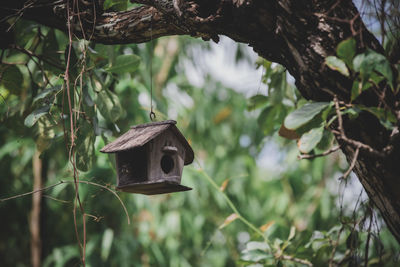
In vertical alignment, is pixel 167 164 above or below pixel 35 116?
below

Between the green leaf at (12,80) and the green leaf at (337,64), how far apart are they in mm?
1283

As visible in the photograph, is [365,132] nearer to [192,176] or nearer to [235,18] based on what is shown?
[235,18]

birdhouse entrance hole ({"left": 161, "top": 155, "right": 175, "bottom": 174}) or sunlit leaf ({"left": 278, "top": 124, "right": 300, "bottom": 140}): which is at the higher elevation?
sunlit leaf ({"left": 278, "top": 124, "right": 300, "bottom": 140})

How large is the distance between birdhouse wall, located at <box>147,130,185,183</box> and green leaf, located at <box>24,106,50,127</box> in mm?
330

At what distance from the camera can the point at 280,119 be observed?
200 cm

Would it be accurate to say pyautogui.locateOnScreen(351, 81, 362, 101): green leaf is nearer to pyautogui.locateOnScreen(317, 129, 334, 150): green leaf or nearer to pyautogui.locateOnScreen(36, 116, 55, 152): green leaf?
pyautogui.locateOnScreen(317, 129, 334, 150): green leaf

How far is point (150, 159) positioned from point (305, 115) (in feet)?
1.75

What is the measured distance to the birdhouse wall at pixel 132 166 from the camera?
1.39m

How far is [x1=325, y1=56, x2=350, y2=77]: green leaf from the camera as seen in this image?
37.0 inches

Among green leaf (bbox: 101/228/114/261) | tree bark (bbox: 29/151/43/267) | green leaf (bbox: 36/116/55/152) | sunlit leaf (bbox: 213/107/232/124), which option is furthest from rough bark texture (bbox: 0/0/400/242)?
sunlit leaf (bbox: 213/107/232/124)

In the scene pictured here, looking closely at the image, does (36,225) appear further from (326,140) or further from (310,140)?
(310,140)

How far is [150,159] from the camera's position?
138 cm

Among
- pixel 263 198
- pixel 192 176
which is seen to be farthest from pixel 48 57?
pixel 263 198

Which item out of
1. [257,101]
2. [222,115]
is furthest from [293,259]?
[222,115]
